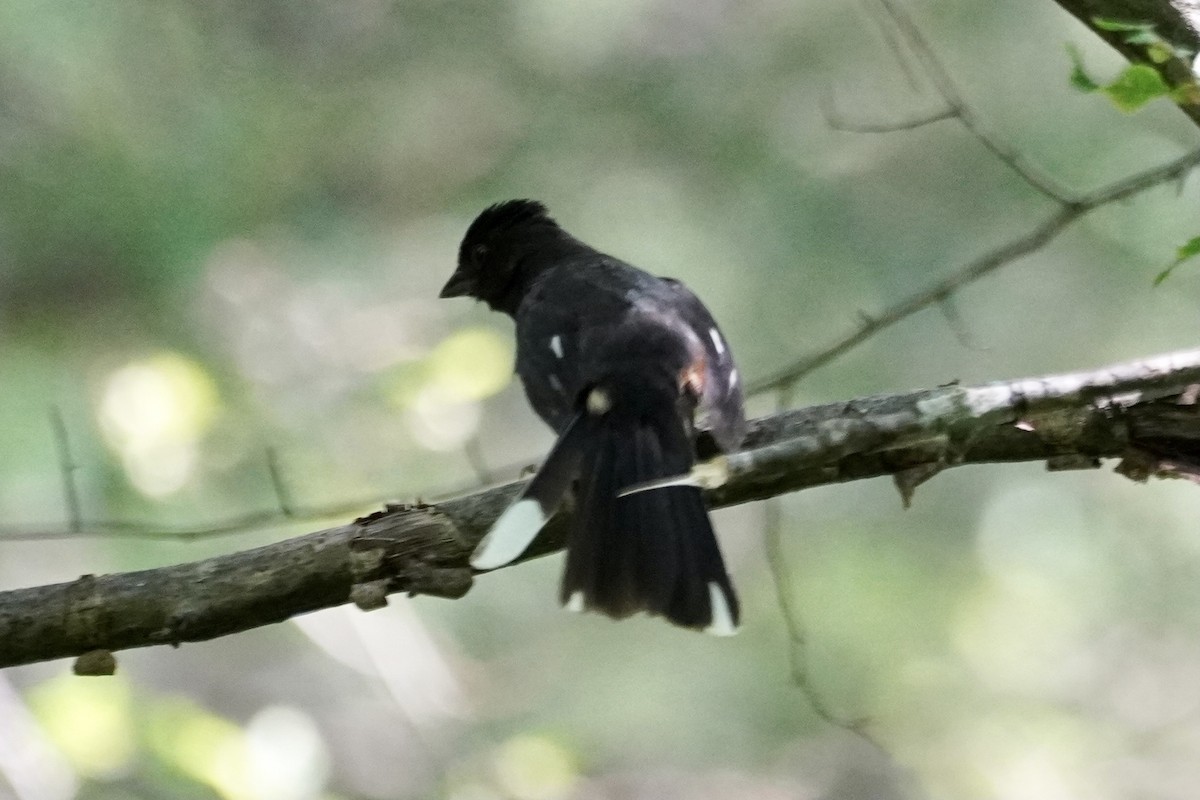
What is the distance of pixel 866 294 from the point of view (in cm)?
462

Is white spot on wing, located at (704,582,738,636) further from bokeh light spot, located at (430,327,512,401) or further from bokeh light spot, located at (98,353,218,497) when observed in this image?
bokeh light spot, located at (98,353,218,497)

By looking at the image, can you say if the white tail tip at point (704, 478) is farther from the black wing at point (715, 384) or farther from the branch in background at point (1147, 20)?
the branch in background at point (1147, 20)

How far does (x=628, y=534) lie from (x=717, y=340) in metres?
0.78

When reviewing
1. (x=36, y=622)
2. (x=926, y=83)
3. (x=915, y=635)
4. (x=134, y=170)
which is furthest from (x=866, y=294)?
(x=36, y=622)

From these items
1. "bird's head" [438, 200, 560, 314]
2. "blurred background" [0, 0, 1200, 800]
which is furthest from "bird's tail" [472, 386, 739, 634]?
"blurred background" [0, 0, 1200, 800]

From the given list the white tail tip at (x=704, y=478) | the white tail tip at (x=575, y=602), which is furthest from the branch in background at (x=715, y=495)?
the white tail tip at (x=575, y=602)

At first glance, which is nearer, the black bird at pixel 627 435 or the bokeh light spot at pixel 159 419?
the black bird at pixel 627 435

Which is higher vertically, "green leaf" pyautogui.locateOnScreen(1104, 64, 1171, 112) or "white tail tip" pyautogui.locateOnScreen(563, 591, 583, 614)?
"green leaf" pyautogui.locateOnScreen(1104, 64, 1171, 112)

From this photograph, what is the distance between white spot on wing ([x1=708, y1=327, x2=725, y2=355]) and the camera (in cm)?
282

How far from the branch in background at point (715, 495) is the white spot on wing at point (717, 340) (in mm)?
505

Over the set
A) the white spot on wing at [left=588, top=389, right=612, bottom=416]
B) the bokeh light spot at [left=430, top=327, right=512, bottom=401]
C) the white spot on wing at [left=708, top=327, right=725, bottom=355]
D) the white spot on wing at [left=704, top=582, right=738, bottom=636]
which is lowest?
the white spot on wing at [left=704, top=582, right=738, bottom=636]

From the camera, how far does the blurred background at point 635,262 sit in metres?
4.18

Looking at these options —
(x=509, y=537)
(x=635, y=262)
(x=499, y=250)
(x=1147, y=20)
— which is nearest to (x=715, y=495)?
(x=509, y=537)

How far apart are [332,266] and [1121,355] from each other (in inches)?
118
